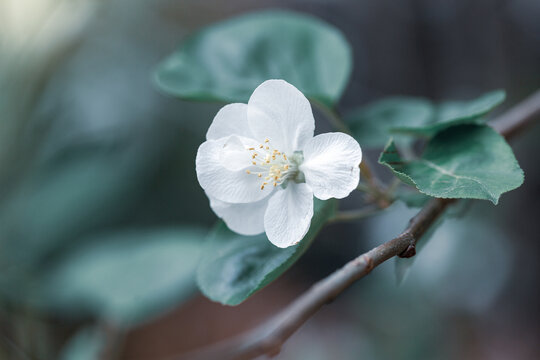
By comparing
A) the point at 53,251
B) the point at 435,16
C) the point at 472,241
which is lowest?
the point at 472,241

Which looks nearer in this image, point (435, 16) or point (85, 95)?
point (435, 16)

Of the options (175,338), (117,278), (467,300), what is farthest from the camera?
(175,338)

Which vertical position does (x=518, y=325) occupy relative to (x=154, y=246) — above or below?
below

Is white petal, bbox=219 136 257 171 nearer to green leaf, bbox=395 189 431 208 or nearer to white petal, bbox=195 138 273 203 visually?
white petal, bbox=195 138 273 203

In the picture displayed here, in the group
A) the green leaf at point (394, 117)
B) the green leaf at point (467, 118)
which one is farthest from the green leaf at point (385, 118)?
the green leaf at point (467, 118)

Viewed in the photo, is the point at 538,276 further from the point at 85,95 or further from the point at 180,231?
the point at 85,95

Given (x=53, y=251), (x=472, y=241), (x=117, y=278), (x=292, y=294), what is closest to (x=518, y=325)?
(x=472, y=241)

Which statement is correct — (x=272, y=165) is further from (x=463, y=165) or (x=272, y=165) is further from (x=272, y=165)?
(x=463, y=165)

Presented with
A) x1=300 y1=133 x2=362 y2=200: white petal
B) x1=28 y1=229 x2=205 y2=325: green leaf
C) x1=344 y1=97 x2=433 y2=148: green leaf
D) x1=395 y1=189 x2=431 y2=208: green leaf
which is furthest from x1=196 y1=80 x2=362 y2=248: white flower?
x1=28 y1=229 x2=205 y2=325: green leaf
